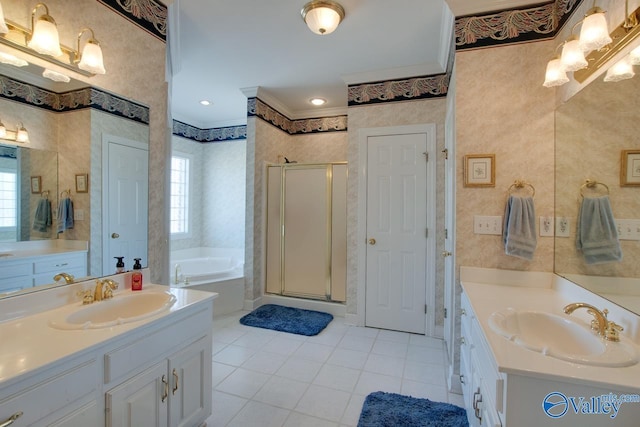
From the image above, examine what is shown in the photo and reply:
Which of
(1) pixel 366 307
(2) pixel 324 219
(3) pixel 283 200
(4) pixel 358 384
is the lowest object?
(4) pixel 358 384

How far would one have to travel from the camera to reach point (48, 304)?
1345 mm

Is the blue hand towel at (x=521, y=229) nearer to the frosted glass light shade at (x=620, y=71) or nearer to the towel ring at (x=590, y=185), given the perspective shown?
the towel ring at (x=590, y=185)

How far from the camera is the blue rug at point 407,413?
5.51 ft

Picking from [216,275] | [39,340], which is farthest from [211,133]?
[39,340]

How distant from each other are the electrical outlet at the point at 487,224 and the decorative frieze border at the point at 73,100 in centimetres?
231

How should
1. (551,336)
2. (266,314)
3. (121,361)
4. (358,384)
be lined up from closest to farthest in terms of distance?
(121,361), (551,336), (358,384), (266,314)

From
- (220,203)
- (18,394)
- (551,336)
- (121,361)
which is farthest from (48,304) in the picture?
(220,203)

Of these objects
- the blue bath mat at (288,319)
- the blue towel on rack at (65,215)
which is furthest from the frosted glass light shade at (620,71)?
the blue bath mat at (288,319)

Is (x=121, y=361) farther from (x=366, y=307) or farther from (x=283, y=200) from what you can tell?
(x=283, y=200)

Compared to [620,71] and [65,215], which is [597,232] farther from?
[65,215]

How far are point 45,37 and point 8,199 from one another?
2.49 feet

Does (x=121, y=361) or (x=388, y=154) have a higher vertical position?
(x=388, y=154)

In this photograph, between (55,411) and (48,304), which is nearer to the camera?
(55,411)

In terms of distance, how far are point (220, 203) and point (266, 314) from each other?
2.20 meters
